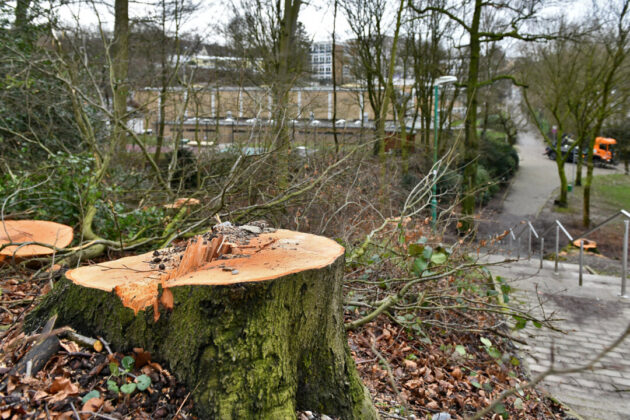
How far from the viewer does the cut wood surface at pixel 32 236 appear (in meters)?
4.98

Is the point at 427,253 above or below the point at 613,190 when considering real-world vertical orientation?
above

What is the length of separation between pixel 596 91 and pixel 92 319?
21.0 metres

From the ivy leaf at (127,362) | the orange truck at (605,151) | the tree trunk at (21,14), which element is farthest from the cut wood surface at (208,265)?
the orange truck at (605,151)

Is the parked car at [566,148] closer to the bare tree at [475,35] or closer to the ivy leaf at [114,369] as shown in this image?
the bare tree at [475,35]

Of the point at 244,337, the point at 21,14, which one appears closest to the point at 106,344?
the point at 244,337

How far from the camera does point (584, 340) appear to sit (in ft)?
19.9

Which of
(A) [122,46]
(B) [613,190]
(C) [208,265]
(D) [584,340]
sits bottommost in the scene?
(D) [584,340]

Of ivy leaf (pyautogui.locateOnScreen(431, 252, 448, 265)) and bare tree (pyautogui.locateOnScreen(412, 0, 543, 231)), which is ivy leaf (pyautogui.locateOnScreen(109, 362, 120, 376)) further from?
bare tree (pyautogui.locateOnScreen(412, 0, 543, 231))

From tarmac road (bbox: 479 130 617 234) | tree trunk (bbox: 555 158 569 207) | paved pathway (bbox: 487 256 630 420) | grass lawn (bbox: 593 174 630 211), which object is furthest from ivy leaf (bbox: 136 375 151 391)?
grass lawn (bbox: 593 174 630 211)

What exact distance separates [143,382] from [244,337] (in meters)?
0.54

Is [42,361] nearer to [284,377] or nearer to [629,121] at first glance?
[284,377]

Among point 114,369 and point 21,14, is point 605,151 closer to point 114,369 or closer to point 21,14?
point 21,14

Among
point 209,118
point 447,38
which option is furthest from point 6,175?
point 447,38

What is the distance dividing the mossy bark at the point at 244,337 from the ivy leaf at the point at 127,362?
0.10 metres
